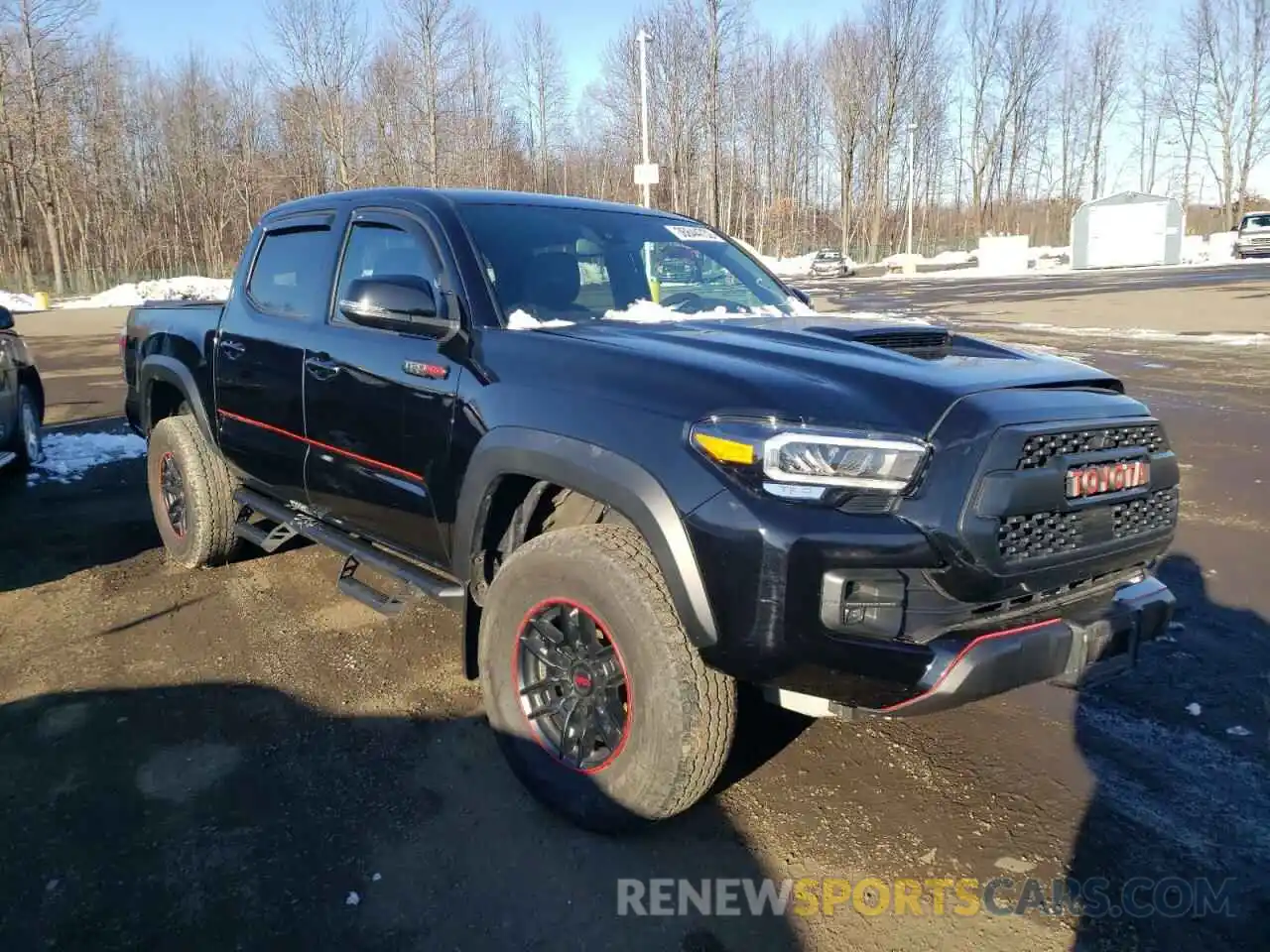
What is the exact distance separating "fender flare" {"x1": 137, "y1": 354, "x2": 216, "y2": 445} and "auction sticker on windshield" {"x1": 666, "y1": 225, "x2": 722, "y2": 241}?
2.59m

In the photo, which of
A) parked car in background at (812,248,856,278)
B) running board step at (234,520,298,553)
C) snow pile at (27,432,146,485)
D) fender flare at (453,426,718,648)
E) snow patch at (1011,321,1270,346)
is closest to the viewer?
fender flare at (453,426,718,648)

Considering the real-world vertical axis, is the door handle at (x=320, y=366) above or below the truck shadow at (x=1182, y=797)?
above

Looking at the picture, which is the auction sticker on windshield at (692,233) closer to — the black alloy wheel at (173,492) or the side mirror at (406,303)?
the side mirror at (406,303)

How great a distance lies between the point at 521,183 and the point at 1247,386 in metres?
53.2

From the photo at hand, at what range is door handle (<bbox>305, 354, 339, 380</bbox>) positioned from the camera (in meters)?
3.66

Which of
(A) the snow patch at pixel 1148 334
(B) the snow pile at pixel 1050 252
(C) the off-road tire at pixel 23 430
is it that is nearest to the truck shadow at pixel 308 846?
(C) the off-road tire at pixel 23 430

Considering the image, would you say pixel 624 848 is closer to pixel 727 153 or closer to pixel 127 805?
pixel 127 805

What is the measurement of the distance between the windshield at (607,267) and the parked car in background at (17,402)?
181 inches

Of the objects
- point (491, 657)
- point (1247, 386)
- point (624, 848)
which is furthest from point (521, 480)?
point (1247, 386)

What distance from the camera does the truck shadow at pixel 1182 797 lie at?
7.82ft

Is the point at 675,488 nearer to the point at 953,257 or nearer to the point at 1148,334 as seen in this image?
the point at 1148,334

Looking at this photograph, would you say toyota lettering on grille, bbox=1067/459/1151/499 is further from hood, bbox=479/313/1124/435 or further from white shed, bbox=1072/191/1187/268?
white shed, bbox=1072/191/1187/268

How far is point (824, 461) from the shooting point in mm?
2299

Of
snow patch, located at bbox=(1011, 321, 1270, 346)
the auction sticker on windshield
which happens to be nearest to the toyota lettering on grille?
the auction sticker on windshield
